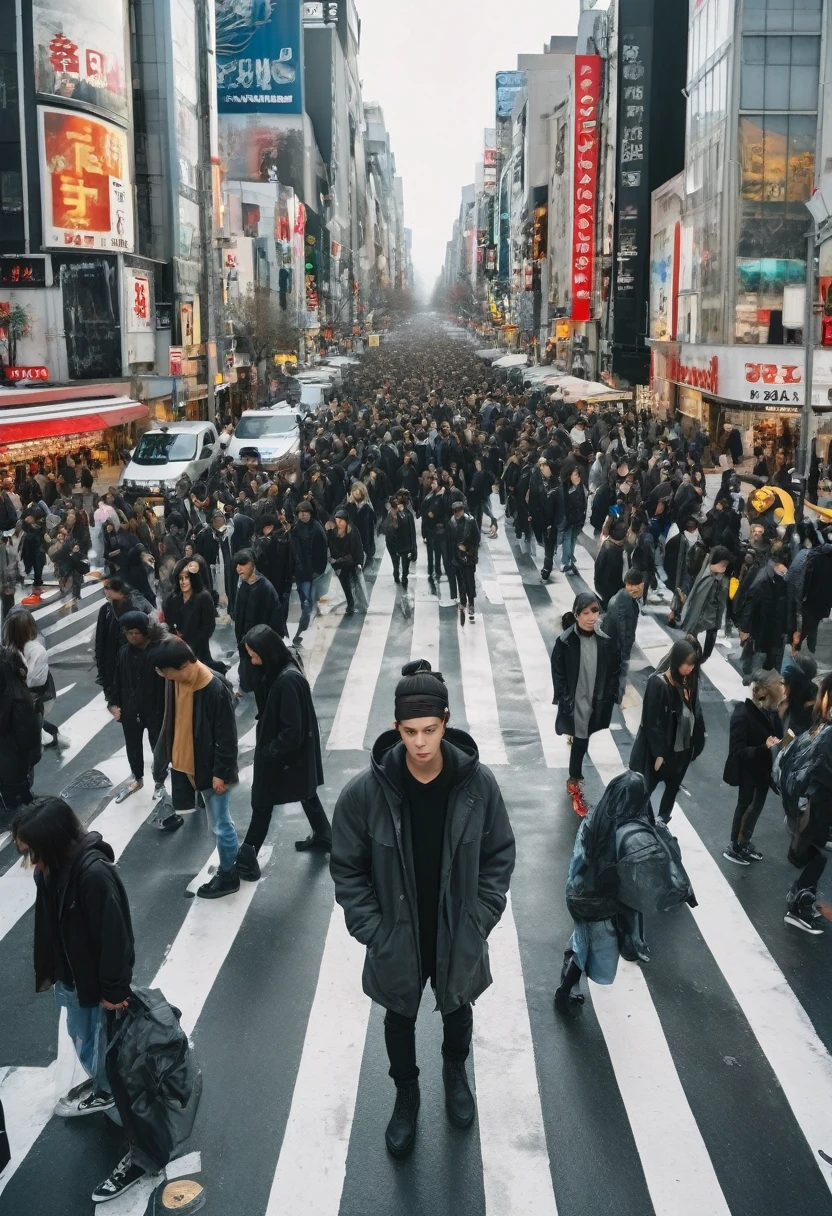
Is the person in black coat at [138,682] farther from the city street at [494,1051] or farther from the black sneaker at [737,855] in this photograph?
the black sneaker at [737,855]

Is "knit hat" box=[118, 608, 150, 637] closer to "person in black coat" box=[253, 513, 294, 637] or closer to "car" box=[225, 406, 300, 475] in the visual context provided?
"person in black coat" box=[253, 513, 294, 637]

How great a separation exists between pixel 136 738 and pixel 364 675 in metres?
4.18

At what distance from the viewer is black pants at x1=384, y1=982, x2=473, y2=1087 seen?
4707 millimetres

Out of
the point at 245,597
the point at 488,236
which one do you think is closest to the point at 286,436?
the point at 245,597

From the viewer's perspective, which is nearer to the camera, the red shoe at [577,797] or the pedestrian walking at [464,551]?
the red shoe at [577,797]

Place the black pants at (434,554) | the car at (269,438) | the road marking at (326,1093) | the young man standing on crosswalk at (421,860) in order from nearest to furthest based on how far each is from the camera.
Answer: the young man standing on crosswalk at (421,860) → the road marking at (326,1093) → the black pants at (434,554) → the car at (269,438)

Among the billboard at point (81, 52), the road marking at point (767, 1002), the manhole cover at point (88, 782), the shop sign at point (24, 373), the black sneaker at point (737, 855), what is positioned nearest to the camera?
the road marking at point (767, 1002)

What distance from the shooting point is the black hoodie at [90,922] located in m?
4.47

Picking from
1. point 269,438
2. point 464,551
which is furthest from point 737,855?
point 269,438

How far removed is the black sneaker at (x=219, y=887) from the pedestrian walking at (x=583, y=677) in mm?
2618

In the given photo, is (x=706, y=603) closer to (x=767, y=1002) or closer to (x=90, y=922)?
(x=767, y=1002)

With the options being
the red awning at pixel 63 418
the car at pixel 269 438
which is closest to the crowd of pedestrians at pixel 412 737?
the red awning at pixel 63 418

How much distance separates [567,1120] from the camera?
501cm

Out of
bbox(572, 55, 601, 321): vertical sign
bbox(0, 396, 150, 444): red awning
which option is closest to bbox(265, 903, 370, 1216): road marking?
bbox(0, 396, 150, 444): red awning
